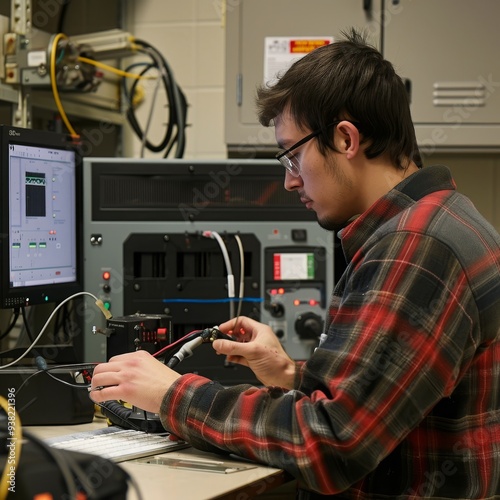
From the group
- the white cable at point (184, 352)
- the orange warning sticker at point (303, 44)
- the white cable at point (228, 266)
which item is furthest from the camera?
the orange warning sticker at point (303, 44)

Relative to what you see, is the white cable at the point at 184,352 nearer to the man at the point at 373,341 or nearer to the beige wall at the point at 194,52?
the man at the point at 373,341

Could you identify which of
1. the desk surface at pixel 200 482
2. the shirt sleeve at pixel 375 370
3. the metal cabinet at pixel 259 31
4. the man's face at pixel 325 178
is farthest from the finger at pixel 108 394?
the metal cabinet at pixel 259 31

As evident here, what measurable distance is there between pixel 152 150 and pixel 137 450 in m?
1.42

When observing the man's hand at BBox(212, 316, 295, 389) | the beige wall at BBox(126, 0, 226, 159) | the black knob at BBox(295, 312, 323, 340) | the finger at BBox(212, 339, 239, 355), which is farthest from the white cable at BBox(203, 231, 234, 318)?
the beige wall at BBox(126, 0, 226, 159)

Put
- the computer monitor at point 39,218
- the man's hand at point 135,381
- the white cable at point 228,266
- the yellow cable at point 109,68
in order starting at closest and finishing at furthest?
the man's hand at point 135,381 → the computer monitor at point 39,218 → the white cable at point 228,266 → the yellow cable at point 109,68

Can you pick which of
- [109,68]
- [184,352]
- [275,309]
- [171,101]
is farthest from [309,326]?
[109,68]

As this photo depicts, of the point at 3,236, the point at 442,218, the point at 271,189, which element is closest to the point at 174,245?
the point at 271,189

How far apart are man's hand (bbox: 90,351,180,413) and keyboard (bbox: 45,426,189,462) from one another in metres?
0.08

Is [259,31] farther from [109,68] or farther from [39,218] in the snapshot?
[39,218]

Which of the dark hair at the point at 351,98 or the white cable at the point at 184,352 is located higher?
the dark hair at the point at 351,98

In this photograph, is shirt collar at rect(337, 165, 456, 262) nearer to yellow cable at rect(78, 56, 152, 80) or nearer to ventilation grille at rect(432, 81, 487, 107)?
ventilation grille at rect(432, 81, 487, 107)

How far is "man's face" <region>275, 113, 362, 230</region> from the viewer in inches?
49.9

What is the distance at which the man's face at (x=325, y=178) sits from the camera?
1.27 meters

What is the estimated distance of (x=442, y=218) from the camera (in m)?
1.12
